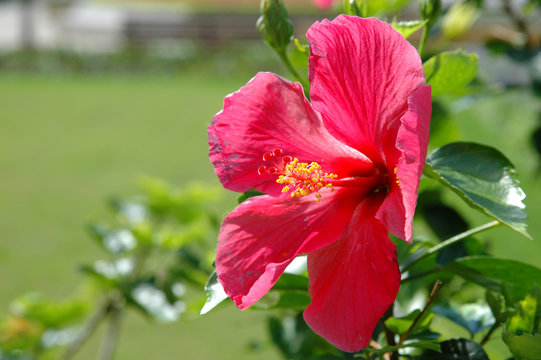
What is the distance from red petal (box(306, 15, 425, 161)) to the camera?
470mm

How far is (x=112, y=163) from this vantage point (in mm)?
5344

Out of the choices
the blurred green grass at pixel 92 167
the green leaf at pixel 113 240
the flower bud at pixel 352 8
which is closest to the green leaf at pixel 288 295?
the flower bud at pixel 352 8

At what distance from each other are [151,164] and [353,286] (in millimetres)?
4887

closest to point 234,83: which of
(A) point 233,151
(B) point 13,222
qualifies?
(B) point 13,222

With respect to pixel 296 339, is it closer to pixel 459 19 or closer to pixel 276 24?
pixel 276 24

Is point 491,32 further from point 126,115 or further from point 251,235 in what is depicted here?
point 126,115

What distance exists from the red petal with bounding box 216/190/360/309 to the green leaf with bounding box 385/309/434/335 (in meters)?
0.10

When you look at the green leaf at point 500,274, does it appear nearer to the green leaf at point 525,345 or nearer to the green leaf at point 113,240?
the green leaf at point 525,345

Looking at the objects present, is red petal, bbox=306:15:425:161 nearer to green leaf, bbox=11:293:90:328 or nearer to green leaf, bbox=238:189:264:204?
green leaf, bbox=238:189:264:204

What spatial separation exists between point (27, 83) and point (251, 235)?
8.85 meters

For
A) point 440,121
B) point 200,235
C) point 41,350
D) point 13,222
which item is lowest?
point 13,222

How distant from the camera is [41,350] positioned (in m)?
1.34

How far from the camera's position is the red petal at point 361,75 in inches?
18.5

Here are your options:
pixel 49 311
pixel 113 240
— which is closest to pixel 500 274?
pixel 113 240
